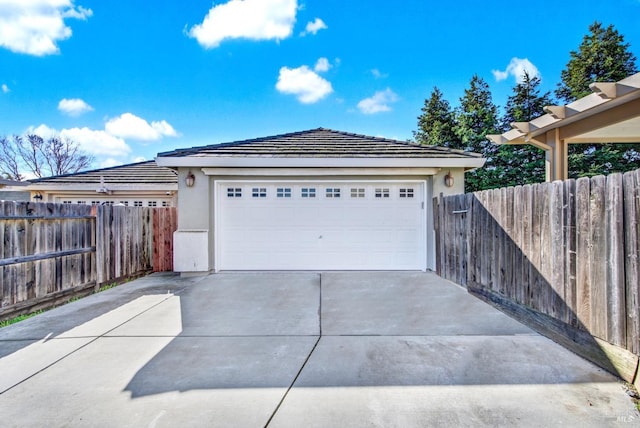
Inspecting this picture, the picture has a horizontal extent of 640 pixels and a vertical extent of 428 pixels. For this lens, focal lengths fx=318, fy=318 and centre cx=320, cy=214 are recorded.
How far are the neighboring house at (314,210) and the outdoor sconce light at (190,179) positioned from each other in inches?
1.1

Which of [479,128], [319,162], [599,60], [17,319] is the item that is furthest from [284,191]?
[599,60]

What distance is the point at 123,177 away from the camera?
39.0ft

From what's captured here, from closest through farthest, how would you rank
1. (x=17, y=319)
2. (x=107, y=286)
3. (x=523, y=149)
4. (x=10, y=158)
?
(x=17, y=319) < (x=107, y=286) < (x=523, y=149) < (x=10, y=158)

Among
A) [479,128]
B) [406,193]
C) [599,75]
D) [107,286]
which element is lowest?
[107,286]

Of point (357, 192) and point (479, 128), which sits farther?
point (479, 128)

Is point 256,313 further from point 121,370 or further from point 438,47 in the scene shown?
point 438,47

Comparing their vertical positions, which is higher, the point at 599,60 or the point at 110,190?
the point at 599,60

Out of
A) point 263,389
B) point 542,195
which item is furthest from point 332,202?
point 263,389

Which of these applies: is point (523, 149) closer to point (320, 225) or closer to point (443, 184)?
point (443, 184)

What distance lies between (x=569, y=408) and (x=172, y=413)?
3.01 meters

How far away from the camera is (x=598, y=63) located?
17781 millimetres

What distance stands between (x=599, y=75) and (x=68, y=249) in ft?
81.6

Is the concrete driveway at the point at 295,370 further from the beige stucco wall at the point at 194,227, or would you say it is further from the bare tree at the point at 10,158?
the bare tree at the point at 10,158

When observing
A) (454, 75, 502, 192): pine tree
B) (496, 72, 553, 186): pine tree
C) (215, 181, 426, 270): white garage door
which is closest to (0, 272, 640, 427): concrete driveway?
(215, 181, 426, 270): white garage door
